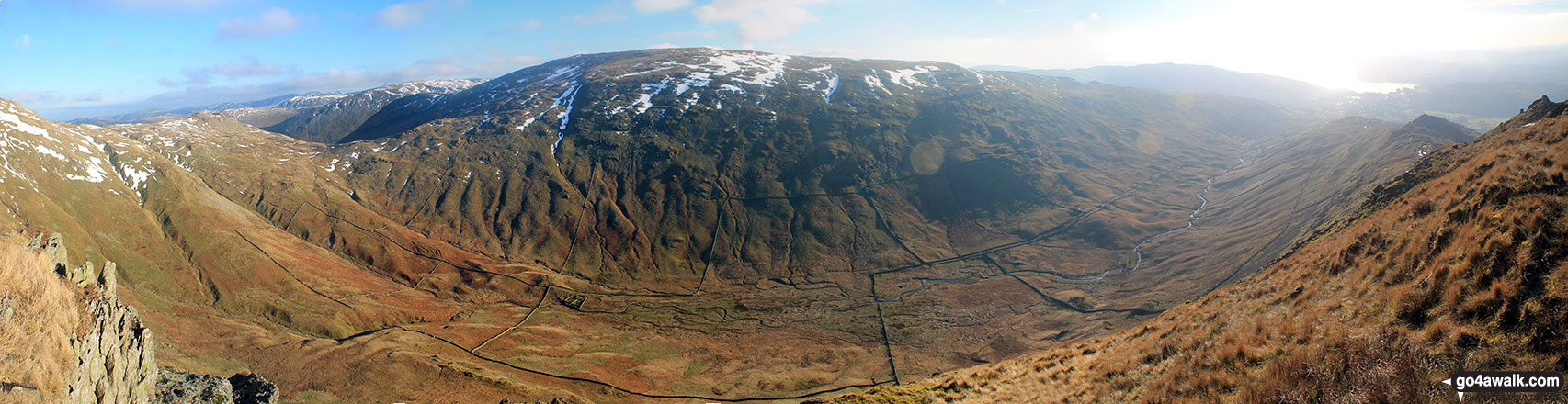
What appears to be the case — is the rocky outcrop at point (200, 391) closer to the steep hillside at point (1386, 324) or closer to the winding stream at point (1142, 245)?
the steep hillside at point (1386, 324)

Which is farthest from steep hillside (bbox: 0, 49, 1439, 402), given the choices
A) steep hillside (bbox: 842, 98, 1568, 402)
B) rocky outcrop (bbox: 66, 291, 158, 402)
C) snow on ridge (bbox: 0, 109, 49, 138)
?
steep hillside (bbox: 842, 98, 1568, 402)

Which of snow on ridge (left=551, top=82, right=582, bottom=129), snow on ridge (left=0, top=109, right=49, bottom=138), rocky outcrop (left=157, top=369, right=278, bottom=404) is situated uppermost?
snow on ridge (left=551, top=82, right=582, bottom=129)

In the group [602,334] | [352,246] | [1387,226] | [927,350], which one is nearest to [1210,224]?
[927,350]

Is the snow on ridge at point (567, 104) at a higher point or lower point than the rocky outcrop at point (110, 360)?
higher

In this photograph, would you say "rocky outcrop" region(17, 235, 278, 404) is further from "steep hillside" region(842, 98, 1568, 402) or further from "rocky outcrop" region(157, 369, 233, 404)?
"steep hillside" region(842, 98, 1568, 402)

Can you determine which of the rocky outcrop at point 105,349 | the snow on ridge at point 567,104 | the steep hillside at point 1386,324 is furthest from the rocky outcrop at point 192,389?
the snow on ridge at point 567,104
